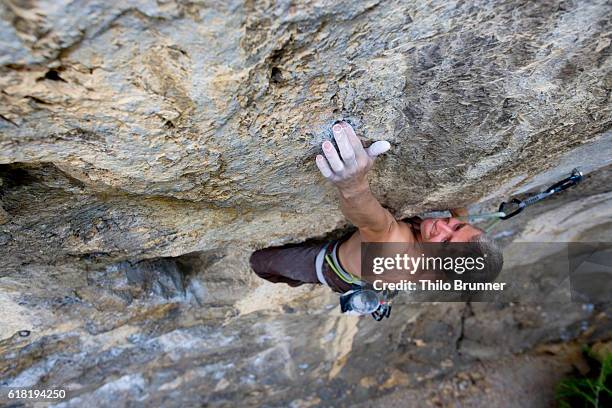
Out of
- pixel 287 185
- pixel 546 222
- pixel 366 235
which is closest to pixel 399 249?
pixel 366 235

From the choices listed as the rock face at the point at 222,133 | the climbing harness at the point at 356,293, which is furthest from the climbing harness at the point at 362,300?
the rock face at the point at 222,133

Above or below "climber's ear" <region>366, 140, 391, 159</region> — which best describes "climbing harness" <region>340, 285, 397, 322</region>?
below

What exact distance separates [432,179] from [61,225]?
122 centimetres

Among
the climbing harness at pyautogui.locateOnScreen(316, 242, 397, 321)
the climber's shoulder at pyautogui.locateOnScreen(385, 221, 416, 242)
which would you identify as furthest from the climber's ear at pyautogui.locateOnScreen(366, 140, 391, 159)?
the climbing harness at pyautogui.locateOnScreen(316, 242, 397, 321)

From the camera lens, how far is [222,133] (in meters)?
1.03

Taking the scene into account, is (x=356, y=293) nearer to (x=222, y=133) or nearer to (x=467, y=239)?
(x=467, y=239)

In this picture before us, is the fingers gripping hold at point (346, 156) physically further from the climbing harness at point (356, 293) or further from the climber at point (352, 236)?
the climbing harness at point (356, 293)

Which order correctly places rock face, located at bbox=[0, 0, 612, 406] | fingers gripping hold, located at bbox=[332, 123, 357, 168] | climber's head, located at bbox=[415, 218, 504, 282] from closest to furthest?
1. rock face, located at bbox=[0, 0, 612, 406]
2. fingers gripping hold, located at bbox=[332, 123, 357, 168]
3. climber's head, located at bbox=[415, 218, 504, 282]

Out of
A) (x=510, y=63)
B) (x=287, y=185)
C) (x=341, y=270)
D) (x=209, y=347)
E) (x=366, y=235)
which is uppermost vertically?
(x=510, y=63)

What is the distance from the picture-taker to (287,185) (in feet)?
4.61

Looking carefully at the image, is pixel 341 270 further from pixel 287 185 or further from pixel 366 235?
pixel 287 185

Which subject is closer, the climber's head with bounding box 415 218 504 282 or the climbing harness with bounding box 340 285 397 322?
the climber's head with bounding box 415 218 504 282

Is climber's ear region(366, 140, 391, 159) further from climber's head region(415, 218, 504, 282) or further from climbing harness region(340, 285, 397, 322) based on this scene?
climbing harness region(340, 285, 397, 322)

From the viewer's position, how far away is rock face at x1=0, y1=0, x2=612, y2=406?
0.78 m
